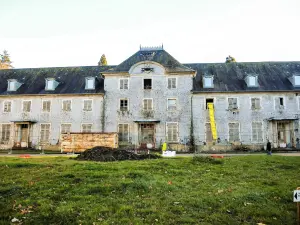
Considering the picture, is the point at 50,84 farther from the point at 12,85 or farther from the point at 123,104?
the point at 123,104

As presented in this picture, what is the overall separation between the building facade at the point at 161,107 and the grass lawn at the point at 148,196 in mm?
14156

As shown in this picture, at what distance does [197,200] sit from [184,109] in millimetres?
18919

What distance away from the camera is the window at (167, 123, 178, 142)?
80.6 feet

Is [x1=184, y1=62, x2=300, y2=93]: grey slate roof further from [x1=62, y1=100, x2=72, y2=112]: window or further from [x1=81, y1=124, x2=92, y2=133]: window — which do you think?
[x1=62, y1=100, x2=72, y2=112]: window

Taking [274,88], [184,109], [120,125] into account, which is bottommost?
[120,125]

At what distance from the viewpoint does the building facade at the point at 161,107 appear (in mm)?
24516

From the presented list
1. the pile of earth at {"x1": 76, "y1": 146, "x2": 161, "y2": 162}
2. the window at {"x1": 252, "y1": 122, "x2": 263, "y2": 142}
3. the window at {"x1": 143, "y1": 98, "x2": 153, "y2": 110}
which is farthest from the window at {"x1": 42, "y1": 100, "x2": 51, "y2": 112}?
the window at {"x1": 252, "y1": 122, "x2": 263, "y2": 142}

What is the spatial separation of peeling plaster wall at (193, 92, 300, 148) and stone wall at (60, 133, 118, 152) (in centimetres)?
921

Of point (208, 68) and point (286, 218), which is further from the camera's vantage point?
point (208, 68)

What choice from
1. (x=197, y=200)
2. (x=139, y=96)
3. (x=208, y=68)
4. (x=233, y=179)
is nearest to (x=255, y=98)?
(x=208, y=68)

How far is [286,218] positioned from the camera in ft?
18.0

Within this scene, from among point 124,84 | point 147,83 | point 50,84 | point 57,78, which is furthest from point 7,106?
point 147,83

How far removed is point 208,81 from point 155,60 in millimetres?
6394

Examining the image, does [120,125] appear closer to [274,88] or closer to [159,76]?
[159,76]
